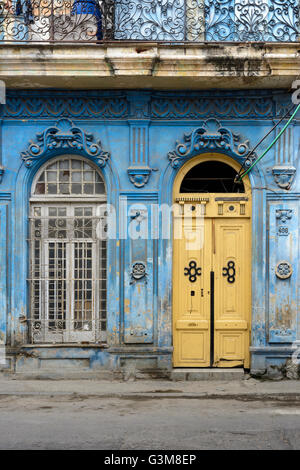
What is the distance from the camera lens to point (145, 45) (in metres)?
8.73

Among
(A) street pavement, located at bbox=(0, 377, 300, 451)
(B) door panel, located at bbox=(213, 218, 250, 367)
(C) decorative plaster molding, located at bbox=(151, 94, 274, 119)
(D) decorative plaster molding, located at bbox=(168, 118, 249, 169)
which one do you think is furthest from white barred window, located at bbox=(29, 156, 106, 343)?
(B) door panel, located at bbox=(213, 218, 250, 367)

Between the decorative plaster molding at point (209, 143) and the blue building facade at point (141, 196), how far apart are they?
2 cm

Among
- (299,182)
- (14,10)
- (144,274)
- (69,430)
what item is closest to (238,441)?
(69,430)

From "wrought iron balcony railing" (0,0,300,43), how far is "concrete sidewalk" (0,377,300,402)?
5022mm

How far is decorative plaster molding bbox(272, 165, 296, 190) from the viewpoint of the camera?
9.39 meters

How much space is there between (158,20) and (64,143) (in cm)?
233

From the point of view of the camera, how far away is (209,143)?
945 centimetres

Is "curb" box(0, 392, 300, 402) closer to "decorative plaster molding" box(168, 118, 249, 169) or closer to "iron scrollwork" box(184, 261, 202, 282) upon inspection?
"iron scrollwork" box(184, 261, 202, 282)

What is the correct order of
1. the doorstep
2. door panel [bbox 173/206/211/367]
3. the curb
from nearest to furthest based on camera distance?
the curb < the doorstep < door panel [bbox 173/206/211/367]

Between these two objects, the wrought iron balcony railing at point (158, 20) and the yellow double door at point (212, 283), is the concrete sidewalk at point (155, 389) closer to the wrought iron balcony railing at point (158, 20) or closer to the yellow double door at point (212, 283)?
the yellow double door at point (212, 283)

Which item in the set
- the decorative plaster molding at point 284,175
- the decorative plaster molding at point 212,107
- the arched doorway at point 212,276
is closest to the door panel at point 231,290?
the arched doorway at point 212,276

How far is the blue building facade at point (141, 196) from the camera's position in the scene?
9.41 metres

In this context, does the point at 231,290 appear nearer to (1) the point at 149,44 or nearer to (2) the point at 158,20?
(1) the point at 149,44

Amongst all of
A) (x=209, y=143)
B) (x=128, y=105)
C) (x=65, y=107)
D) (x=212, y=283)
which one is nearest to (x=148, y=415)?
(x=212, y=283)
